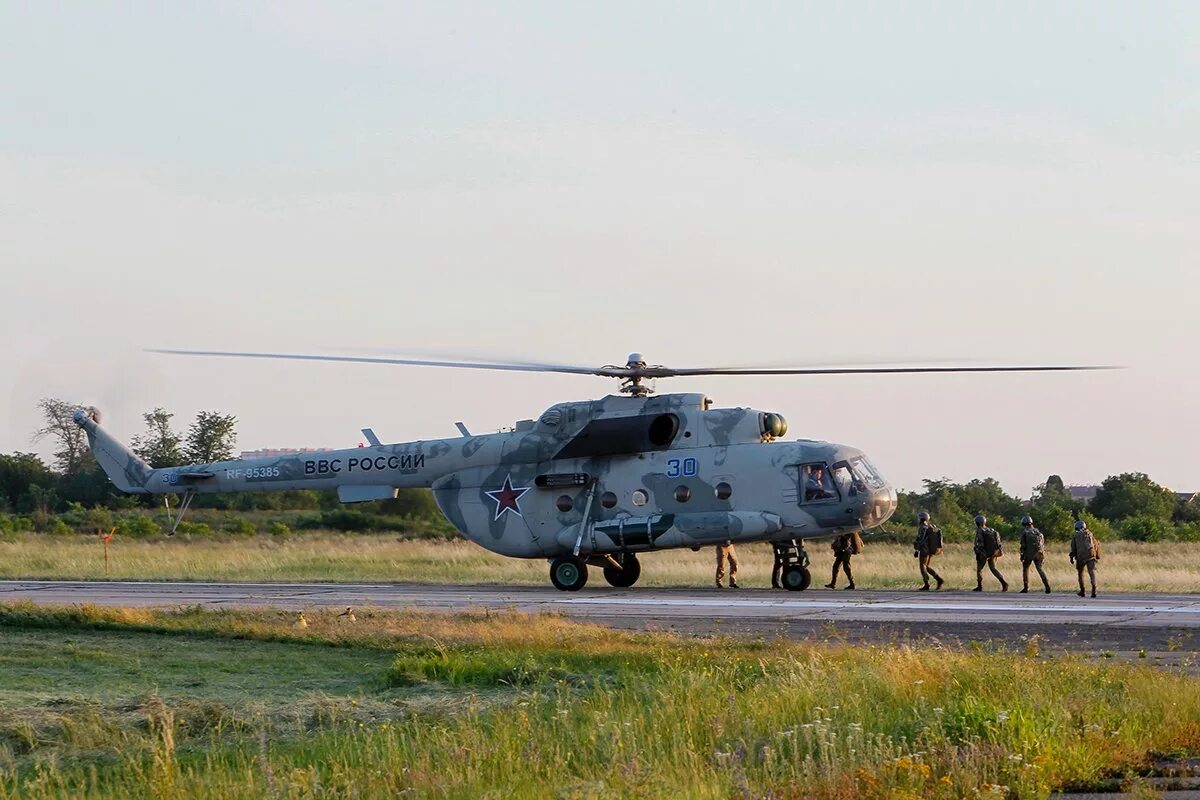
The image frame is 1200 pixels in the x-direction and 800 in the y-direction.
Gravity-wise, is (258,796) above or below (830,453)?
below

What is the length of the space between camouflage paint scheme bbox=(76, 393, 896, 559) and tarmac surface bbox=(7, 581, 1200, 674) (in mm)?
1259

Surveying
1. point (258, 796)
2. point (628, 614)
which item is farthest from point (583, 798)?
point (628, 614)

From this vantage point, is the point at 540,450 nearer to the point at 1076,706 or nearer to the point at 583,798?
the point at 1076,706

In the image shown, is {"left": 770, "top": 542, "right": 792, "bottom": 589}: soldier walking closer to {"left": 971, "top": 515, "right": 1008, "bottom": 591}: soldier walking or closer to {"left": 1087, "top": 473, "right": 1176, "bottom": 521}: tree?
{"left": 971, "top": 515, "right": 1008, "bottom": 591}: soldier walking

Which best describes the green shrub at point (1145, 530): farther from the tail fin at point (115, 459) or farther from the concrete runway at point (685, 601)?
the tail fin at point (115, 459)

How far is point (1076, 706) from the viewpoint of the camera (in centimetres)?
1126

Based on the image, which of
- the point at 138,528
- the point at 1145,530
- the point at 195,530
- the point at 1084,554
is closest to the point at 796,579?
the point at 1084,554

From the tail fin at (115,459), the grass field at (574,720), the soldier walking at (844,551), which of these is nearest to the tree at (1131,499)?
the soldier walking at (844,551)

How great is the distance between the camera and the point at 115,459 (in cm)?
3509

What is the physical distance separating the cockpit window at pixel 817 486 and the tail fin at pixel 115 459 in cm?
1607

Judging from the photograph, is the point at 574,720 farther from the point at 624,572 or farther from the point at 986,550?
the point at 624,572

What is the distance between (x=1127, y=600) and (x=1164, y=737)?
15299 mm

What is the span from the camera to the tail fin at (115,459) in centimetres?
3453

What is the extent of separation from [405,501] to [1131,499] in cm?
3207
